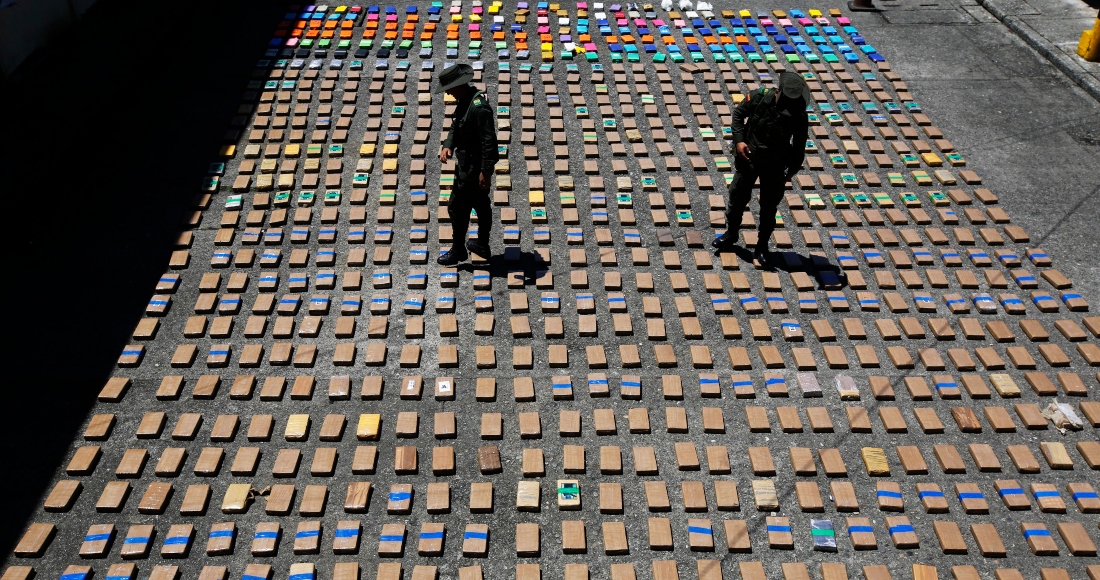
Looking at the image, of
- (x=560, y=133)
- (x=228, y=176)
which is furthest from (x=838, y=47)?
(x=228, y=176)

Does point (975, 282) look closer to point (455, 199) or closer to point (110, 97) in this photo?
point (455, 199)

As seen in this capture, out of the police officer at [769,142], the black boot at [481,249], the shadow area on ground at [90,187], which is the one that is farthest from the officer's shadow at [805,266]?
the shadow area on ground at [90,187]

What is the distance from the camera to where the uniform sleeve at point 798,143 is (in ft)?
21.7

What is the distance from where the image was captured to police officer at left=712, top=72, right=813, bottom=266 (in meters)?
6.56

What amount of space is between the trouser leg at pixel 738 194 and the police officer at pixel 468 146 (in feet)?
7.03

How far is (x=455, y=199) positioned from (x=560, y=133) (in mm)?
2562

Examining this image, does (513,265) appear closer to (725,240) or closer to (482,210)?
(482,210)

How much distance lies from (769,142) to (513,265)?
2.43 meters

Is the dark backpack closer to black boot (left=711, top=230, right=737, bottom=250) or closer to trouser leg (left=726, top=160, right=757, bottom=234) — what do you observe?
trouser leg (left=726, top=160, right=757, bottom=234)

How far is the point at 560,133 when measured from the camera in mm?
9062

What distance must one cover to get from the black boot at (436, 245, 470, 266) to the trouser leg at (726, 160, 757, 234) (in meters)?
2.41

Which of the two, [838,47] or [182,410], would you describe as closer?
[182,410]

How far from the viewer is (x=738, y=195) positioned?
7.21 meters

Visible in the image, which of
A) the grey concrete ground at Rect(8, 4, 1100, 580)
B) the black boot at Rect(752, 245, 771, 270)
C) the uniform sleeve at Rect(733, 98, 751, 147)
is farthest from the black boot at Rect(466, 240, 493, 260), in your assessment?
the black boot at Rect(752, 245, 771, 270)
